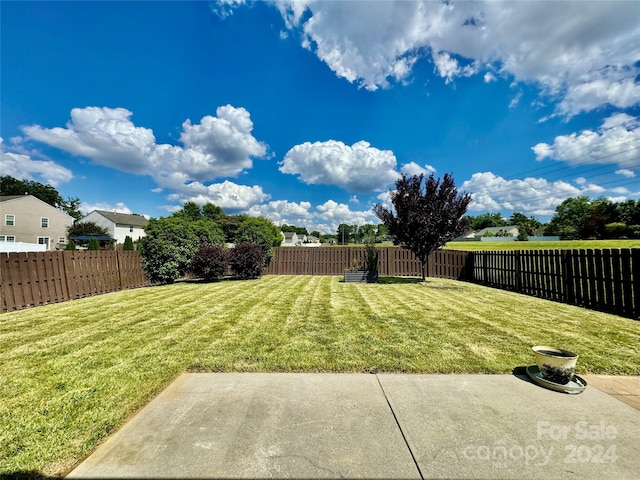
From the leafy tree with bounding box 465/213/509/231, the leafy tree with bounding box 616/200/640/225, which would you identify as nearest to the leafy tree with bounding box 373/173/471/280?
the leafy tree with bounding box 616/200/640/225

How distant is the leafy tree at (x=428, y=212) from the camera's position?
1127 centimetres

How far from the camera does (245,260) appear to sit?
13227 millimetres

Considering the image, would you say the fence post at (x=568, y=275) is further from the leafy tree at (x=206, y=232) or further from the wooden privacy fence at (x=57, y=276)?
the wooden privacy fence at (x=57, y=276)

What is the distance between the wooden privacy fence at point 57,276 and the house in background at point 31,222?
26.2 metres

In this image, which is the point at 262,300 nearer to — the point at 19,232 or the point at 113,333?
the point at 113,333

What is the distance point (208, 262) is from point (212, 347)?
9.06 metres

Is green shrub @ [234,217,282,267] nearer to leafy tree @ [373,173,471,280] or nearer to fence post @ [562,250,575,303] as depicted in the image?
leafy tree @ [373,173,471,280]

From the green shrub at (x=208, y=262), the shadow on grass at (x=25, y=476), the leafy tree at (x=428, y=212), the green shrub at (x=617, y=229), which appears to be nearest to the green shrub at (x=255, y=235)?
the green shrub at (x=208, y=262)

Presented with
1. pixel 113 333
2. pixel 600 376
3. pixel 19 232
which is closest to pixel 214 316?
pixel 113 333

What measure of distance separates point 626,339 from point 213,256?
12608mm

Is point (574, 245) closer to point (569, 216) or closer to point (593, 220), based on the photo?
point (593, 220)

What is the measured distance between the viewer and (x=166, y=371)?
3.09m

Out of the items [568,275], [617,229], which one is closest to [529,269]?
[568,275]

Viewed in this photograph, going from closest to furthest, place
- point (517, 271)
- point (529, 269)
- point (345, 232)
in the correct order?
1. point (529, 269)
2. point (517, 271)
3. point (345, 232)
